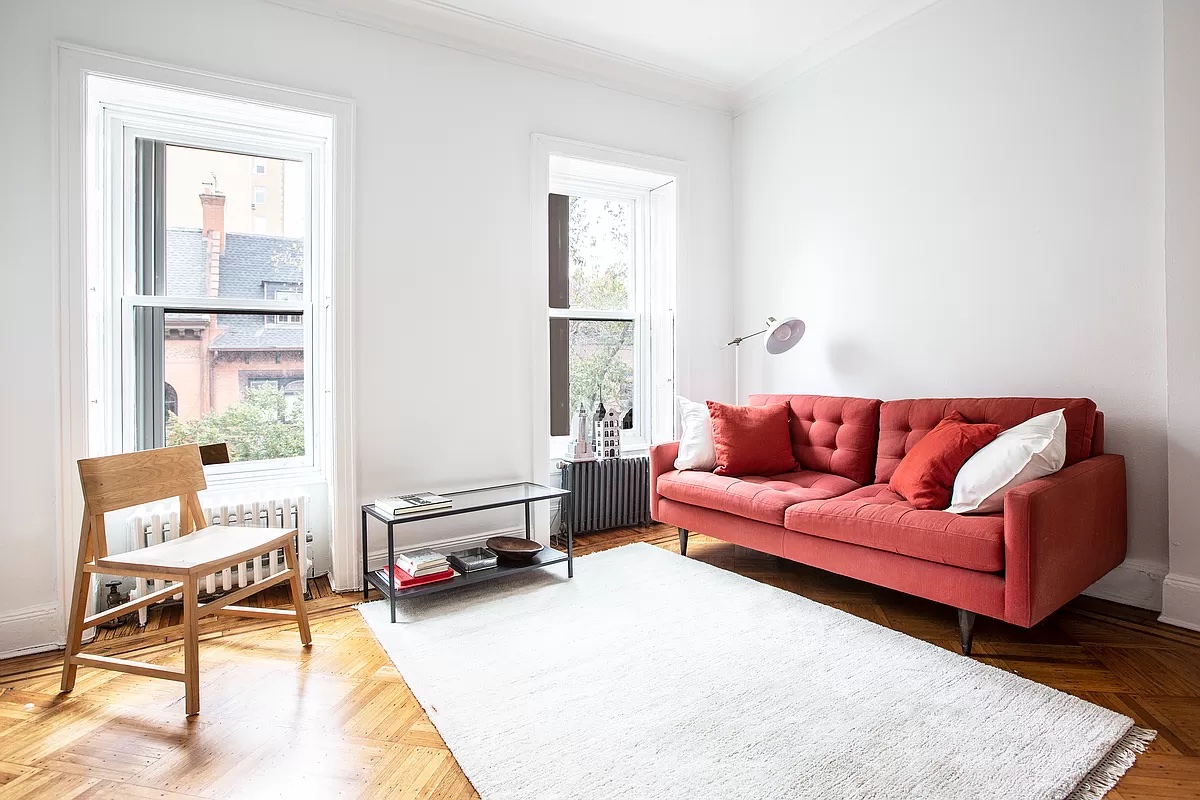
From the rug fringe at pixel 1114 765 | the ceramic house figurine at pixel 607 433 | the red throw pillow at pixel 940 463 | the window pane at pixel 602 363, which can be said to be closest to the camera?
the rug fringe at pixel 1114 765

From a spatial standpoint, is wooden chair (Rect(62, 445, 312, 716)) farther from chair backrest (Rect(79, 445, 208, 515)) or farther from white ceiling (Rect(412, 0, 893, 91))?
white ceiling (Rect(412, 0, 893, 91))

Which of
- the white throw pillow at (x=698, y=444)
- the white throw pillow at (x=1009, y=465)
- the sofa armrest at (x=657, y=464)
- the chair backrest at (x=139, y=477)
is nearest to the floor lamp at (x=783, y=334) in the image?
the white throw pillow at (x=698, y=444)

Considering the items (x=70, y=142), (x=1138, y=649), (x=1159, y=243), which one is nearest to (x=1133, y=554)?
(x=1138, y=649)

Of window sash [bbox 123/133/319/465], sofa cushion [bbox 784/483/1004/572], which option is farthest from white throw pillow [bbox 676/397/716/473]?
window sash [bbox 123/133/319/465]

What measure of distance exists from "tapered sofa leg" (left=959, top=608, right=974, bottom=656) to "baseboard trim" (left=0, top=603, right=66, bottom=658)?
352 centimetres

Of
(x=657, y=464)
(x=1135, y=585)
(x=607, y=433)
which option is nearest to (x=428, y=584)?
(x=657, y=464)

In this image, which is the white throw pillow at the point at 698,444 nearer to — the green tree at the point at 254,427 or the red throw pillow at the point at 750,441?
the red throw pillow at the point at 750,441

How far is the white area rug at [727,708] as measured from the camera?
1737mm

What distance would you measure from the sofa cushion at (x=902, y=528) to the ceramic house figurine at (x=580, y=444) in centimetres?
162

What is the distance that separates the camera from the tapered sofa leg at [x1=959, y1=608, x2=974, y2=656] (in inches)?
96.5

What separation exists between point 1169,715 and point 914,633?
0.81 metres

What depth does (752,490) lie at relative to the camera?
3260 mm

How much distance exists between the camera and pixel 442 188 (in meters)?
3.60

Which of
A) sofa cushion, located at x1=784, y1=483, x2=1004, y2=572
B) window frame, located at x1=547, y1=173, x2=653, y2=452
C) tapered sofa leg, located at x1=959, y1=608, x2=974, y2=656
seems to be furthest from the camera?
window frame, located at x1=547, y1=173, x2=653, y2=452
